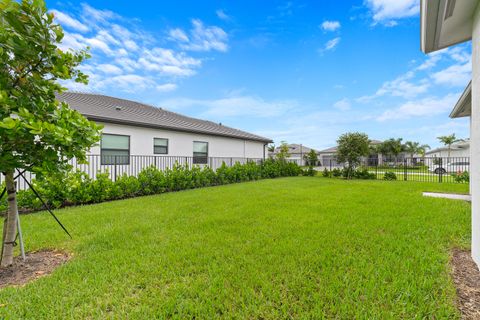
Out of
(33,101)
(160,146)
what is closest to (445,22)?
(33,101)

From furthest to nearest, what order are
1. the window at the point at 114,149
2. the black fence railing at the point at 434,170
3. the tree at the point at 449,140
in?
the tree at the point at 449,140 < the black fence railing at the point at 434,170 < the window at the point at 114,149

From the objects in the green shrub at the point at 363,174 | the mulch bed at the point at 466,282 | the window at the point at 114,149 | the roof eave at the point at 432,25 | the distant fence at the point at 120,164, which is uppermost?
the roof eave at the point at 432,25

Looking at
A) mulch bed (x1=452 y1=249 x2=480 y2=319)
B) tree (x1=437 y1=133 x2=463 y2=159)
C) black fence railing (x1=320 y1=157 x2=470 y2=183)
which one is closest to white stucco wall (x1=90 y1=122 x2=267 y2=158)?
black fence railing (x1=320 y1=157 x2=470 y2=183)

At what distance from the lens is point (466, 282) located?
2295mm

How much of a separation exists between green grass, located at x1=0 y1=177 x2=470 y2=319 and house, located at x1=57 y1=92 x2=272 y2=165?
17.3 ft

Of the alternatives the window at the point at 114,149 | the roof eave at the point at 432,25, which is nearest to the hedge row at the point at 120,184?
the window at the point at 114,149

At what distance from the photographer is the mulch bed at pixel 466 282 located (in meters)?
1.87

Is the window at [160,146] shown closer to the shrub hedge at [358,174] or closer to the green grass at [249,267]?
the green grass at [249,267]

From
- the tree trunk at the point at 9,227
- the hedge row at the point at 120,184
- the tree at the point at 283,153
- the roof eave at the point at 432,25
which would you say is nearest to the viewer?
the roof eave at the point at 432,25

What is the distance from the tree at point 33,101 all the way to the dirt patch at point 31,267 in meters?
0.15

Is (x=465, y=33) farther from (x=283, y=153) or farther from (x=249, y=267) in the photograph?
(x=283, y=153)

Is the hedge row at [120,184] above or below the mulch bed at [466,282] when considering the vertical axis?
above

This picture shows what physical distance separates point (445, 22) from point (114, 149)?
11066 millimetres

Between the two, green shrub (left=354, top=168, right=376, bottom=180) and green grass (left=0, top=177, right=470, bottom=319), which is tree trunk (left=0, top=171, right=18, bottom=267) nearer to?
green grass (left=0, top=177, right=470, bottom=319)
